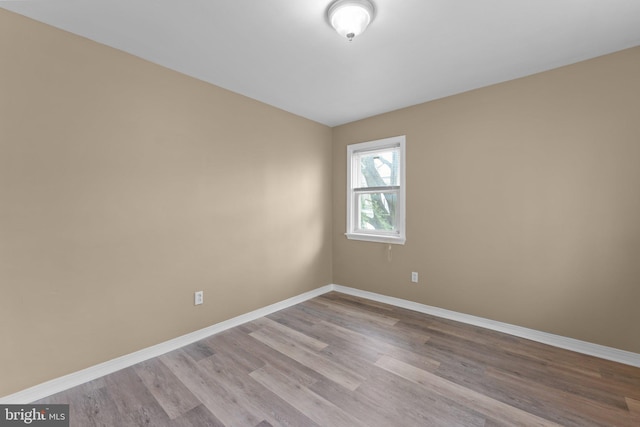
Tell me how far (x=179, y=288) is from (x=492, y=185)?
3.24m

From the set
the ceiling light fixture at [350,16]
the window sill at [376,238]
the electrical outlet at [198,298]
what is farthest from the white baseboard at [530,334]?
the ceiling light fixture at [350,16]

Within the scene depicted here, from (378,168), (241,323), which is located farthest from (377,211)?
(241,323)

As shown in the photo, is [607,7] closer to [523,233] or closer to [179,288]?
[523,233]

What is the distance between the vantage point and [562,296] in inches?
94.9

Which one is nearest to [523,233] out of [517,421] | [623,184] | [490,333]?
[623,184]

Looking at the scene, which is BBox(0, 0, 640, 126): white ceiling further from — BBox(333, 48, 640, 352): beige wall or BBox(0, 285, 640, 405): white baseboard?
BBox(0, 285, 640, 405): white baseboard

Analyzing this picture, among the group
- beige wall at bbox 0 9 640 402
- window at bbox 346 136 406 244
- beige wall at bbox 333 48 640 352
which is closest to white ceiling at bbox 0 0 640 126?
beige wall at bbox 0 9 640 402

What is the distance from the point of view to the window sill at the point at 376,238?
135 inches

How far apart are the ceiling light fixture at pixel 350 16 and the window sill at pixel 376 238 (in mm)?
2365

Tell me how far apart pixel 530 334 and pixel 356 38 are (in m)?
3.06

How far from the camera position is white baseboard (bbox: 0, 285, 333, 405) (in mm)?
1751

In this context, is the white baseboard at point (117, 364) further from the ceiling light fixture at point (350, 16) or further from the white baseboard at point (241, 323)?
the ceiling light fixture at point (350, 16)

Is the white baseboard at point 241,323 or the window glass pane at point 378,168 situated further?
the window glass pane at point 378,168

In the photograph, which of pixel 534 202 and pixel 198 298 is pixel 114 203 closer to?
pixel 198 298
